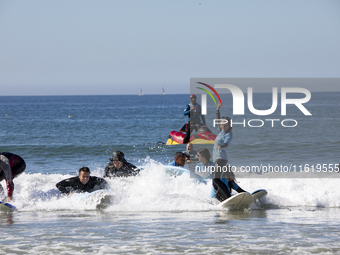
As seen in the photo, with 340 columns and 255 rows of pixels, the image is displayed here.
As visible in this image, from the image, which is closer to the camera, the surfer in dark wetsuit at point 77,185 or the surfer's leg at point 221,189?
the surfer's leg at point 221,189

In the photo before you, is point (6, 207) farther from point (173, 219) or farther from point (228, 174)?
point (228, 174)

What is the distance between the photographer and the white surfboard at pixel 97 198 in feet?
28.4

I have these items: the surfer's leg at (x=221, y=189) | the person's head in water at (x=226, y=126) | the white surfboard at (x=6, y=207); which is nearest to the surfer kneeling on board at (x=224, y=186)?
the surfer's leg at (x=221, y=189)

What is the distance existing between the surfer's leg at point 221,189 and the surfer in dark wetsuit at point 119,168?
2816 mm

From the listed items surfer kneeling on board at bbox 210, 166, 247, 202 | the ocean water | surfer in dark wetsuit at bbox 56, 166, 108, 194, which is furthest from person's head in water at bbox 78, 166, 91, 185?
surfer kneeling on board at bbox 210, 166, 247, 202

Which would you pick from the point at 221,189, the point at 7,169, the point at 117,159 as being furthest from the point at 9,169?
the point at 221,189

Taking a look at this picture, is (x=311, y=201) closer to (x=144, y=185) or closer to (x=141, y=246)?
(x=144, y=185)

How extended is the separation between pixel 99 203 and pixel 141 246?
3.05 metres

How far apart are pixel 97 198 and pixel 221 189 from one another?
2513 mm

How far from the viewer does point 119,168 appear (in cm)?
1045

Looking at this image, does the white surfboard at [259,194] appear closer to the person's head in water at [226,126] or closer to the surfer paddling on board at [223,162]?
the surfer paddling on board at [223,162]

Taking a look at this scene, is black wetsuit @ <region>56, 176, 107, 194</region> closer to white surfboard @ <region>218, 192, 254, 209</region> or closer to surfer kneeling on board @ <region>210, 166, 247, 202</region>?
surfer kneeling on board @ <region>210, 166, 247, 202</region>

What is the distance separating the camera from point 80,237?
20.7 feet

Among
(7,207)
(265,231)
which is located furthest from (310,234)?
(7,207)
